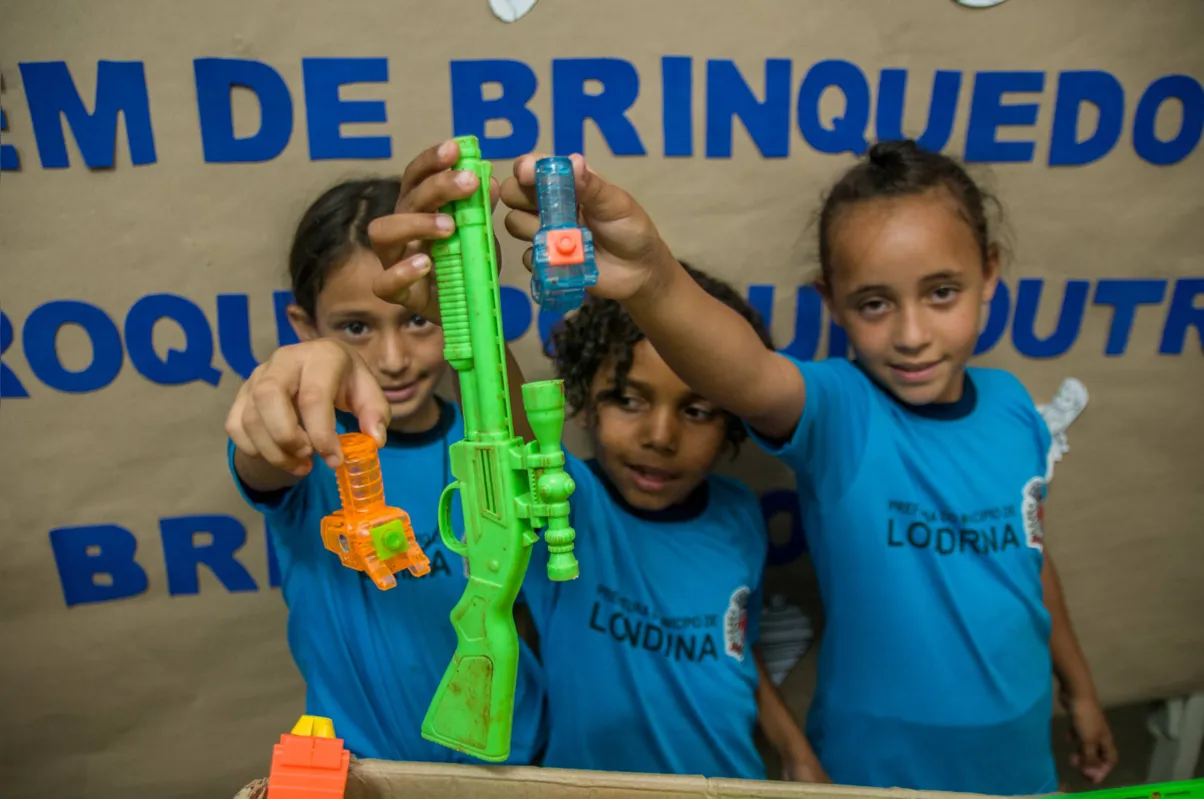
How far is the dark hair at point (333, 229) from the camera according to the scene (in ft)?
2.20

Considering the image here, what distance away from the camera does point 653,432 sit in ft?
2.14

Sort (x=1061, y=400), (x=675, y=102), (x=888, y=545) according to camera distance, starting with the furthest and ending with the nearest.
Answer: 1. (x=1061, y=400)
2. (x=675, y=102)
3. (x=888, y=545)

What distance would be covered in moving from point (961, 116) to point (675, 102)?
33 cm

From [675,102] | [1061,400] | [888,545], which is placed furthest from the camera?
[1061,400]

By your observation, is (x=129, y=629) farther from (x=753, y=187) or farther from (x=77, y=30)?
(x=753, y=187)

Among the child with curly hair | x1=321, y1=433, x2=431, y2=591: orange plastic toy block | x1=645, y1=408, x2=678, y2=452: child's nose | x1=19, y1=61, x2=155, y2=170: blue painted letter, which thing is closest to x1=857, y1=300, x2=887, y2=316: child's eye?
the child with curly hair

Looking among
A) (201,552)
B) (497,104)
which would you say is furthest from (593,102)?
(201,552)

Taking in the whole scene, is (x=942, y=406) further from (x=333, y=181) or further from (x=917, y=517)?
(x=333, y=181)

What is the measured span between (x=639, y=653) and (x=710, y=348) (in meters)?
0.32

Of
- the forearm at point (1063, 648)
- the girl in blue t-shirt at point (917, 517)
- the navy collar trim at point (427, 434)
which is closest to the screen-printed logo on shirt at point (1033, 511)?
the girl in blue t-shirt at point (917, 517)

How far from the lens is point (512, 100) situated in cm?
76

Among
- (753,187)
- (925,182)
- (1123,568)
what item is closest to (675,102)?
(753,187)

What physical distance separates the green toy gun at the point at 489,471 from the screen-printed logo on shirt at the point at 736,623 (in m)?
0.30

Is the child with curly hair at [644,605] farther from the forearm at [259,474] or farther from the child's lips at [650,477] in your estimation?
the forearm at [259,474]
